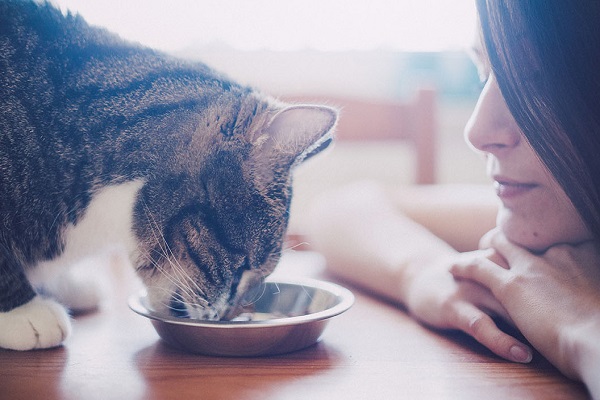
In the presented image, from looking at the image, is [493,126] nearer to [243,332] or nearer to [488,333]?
[488,333]

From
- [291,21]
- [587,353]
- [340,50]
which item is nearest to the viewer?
[587,353]

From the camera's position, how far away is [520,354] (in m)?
0.71

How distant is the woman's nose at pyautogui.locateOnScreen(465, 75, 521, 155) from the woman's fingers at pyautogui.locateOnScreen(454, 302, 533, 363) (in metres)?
0.23

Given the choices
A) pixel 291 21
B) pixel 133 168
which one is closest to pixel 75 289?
pixel 133 168

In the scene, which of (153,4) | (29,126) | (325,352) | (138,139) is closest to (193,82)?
(138,139)

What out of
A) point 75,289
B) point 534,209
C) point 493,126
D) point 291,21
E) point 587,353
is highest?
point 291,21

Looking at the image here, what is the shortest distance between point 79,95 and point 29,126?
0.09 metres

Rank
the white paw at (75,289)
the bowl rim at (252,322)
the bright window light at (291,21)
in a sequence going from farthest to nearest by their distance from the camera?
the bright window light at (291,21) < the white paw at (75,289) < the bowl rim at (252,322)

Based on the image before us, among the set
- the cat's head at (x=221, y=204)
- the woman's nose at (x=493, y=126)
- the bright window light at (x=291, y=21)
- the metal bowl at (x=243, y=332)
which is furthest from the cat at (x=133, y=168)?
the bright window light at (x=291, y=21)

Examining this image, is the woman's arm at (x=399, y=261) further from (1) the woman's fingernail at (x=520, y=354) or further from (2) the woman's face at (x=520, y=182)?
(2) the woman's face at (x=520, y=182)

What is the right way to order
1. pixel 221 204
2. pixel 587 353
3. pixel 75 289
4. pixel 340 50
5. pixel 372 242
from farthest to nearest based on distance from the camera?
pixel 340 50, pixel 372 242, pixel 75 289, pixel 221 204, pixel 587 353

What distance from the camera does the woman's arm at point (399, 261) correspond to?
788mm

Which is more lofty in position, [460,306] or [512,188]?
[512,188]

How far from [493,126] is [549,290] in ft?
0.76
